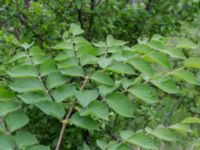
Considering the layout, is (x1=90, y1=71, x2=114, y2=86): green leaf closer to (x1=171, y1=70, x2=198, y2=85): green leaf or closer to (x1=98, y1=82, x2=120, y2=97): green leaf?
(x1=98, y1=82, x2=120, y2=97): green leaf

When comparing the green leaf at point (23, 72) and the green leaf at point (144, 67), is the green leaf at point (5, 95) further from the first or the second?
the green leaf at point (144, 67)

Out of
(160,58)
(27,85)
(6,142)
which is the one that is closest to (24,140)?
(6,142)

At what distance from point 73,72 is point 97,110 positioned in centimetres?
14

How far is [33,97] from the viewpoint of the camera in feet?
4.41

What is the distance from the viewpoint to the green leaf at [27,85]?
1.34 metres

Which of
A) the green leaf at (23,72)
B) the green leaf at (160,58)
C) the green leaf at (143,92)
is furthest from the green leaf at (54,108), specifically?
the green leaf at (160,58)

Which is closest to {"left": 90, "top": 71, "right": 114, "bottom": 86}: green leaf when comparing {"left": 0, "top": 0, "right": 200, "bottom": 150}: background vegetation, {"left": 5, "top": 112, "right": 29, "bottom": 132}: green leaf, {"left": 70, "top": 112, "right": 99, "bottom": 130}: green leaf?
{"left": 0, "top": 0, "right": 200, "bottom": 150}: background vegetation

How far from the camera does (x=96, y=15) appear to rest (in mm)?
2869

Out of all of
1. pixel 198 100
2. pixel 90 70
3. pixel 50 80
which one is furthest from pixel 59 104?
pixel 198 100

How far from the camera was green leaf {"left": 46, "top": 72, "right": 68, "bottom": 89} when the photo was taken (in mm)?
1363

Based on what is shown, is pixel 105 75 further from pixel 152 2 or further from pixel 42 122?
pixel 152 2

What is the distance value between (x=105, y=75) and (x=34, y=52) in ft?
0.99

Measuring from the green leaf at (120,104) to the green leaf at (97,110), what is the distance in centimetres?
2

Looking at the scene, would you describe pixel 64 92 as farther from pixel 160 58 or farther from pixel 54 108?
pixel 160 58
